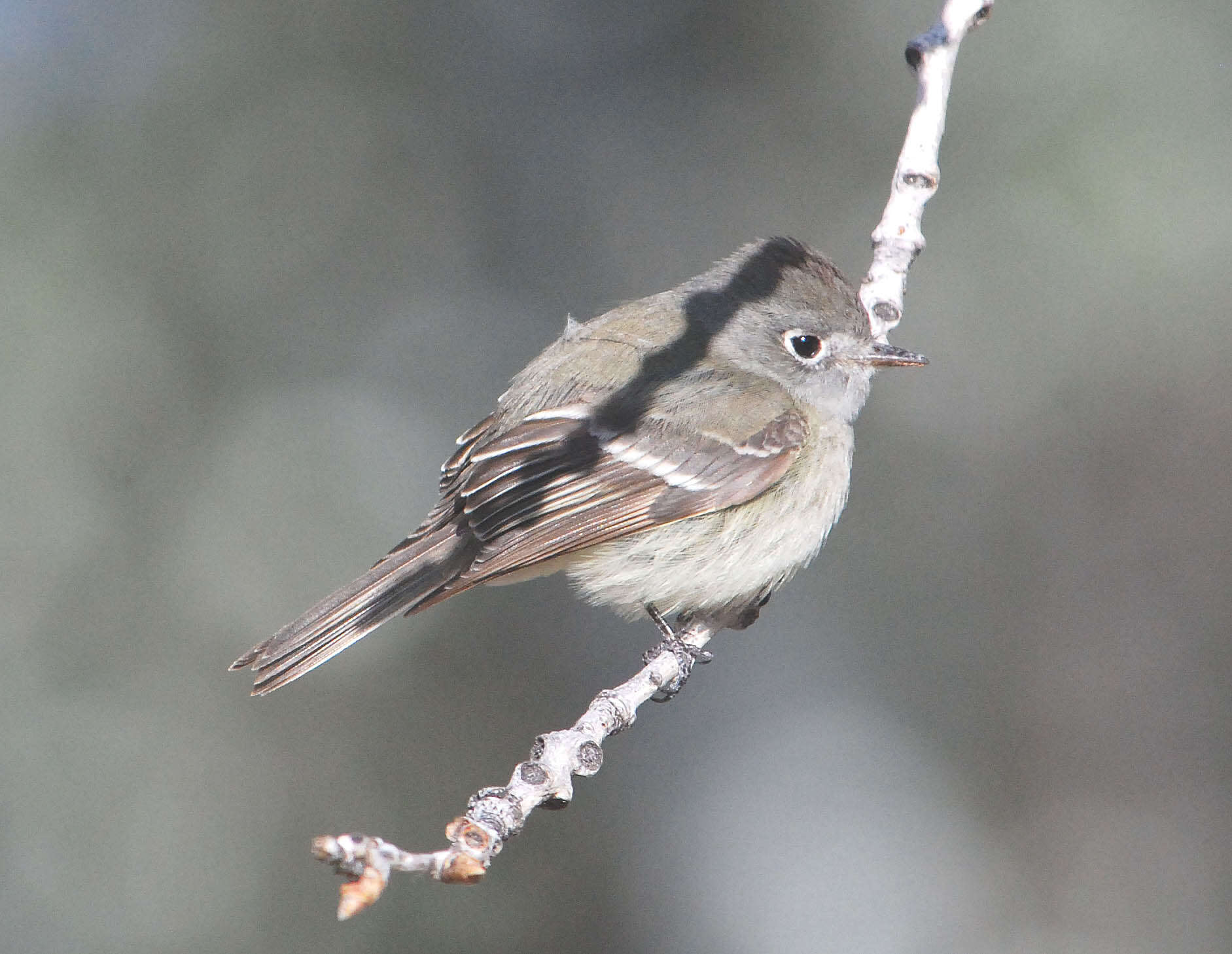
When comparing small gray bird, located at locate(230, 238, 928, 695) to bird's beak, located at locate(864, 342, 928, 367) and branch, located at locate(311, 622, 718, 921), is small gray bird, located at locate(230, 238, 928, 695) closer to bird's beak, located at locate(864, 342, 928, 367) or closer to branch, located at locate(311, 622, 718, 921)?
bird's beak, located at locate(864, 342, 928, 367)

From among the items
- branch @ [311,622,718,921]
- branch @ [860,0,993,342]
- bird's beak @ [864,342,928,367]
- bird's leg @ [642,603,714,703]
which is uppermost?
branch @ [860,0,993,342]

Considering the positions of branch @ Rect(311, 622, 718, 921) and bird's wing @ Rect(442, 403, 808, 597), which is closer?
branch @ Rect(311, 622, 718, 921)

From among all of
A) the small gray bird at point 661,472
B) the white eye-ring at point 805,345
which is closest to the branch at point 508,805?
the small gray bird at point 661,472

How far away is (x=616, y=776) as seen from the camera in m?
5.62

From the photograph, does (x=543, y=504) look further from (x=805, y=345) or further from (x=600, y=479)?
(x=805, y=345)

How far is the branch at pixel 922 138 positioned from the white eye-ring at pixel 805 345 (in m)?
0.17

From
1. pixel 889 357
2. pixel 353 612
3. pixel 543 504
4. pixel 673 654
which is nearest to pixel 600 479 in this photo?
pixel 543 504

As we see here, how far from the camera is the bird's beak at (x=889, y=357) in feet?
11.2

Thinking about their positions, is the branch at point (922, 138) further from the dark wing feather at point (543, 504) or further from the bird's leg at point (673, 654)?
the bird's leg at point (673, 654)

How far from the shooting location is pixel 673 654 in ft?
10.2

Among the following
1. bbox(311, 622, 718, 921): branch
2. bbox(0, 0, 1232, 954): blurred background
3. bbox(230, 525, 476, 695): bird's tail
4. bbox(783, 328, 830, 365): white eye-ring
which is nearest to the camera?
bbox(311, 622, 718, 921): branch

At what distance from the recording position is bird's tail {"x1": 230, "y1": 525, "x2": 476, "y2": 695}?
10.0ft

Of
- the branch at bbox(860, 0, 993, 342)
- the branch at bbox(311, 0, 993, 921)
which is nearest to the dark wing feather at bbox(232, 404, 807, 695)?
the branch at bbox(311, 0, 993, 921)

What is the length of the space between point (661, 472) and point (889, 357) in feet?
2.57
